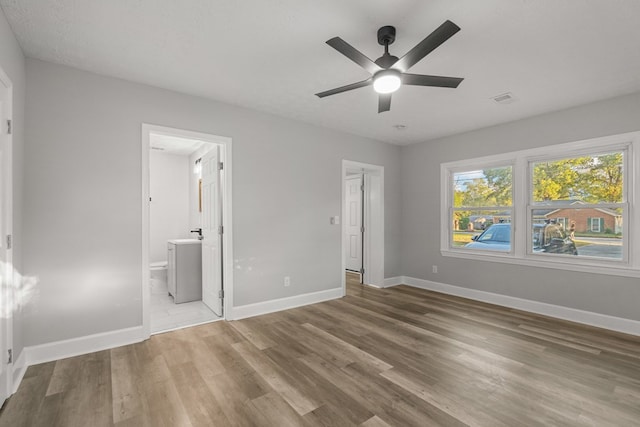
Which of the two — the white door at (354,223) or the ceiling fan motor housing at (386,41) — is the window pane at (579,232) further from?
the ceiling fan motor housing at (386,41)

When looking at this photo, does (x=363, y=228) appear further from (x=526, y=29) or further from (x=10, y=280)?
(x=10, y=280)

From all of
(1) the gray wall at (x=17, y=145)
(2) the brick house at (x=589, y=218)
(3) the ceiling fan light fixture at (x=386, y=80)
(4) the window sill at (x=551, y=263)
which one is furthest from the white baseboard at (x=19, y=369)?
(2) the brick house at (x=589, y=218)

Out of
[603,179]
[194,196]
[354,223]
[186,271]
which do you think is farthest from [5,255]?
[603,179]

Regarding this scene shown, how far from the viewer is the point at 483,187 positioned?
15.6 ft

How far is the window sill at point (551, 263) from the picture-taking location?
3.43m

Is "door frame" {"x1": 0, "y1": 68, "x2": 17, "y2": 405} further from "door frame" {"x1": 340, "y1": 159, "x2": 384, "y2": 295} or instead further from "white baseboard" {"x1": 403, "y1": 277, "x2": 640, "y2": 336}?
"white baseboard" {"x1": 403, "y1": 277, "x2": 640, "y2": 336}

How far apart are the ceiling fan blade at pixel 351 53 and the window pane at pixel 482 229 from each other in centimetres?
343

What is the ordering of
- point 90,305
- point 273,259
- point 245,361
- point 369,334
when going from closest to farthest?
point 245,361
point 90,305
point 369,334
point 273,259

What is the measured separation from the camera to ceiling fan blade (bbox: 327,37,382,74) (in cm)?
196

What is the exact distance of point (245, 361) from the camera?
8.74ft

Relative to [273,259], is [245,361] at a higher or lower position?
lower

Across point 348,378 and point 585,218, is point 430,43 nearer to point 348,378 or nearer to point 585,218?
point 348,378

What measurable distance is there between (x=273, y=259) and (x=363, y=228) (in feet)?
7.72

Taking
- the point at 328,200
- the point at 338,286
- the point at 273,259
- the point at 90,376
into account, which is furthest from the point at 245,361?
the point at 328,200
